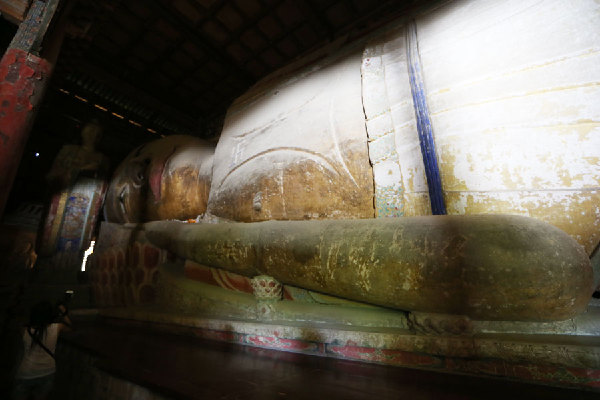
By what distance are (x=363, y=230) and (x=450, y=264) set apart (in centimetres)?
43

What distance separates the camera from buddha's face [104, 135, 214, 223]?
303 cm

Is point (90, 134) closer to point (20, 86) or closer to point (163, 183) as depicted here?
point (163, 183)

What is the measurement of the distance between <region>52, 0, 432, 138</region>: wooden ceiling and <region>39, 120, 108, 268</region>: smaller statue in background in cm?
114

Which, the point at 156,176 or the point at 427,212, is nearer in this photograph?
the point at 427,212

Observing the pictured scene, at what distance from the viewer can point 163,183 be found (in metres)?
3.16

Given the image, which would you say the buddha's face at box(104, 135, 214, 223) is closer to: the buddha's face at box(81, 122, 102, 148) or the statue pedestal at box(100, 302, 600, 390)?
the buddha's face at box(81, 122, 102, 148)

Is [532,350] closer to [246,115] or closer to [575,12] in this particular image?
[575,12]

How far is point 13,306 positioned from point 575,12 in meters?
6.26

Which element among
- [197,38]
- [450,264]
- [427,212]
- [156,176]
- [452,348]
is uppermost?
[197,38]

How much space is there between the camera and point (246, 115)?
2855 millimetres

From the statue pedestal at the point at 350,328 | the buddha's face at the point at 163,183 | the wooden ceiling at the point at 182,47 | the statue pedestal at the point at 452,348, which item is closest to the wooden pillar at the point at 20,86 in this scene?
the wooden ceiling at the point at 182,47

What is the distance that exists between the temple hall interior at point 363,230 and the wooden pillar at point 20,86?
0.01m

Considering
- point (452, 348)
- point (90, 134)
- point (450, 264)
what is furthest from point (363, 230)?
point (90, 134)

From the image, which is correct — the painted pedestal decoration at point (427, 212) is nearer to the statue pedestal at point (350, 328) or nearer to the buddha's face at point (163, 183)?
the statue pedestal at point (350, 328)
